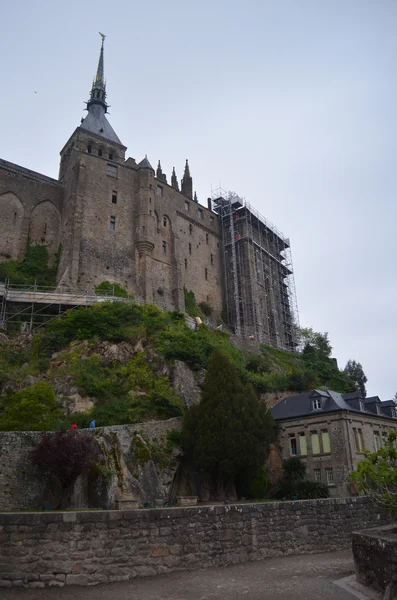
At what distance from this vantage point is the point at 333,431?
90.9 ft

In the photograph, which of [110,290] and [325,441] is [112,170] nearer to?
[110,290]

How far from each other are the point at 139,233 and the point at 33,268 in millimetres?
9926

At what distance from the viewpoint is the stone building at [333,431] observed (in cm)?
2683

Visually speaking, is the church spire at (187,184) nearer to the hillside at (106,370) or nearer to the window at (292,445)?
the hillside at (106,370)

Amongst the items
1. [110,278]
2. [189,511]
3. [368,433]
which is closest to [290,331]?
[110,278]

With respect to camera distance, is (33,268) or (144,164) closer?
(33,268)

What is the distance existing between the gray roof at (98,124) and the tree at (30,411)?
117ft

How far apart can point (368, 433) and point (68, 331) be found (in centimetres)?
1899

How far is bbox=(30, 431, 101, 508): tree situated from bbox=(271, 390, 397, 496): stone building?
596 inches

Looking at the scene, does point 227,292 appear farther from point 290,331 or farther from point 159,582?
point 159,582

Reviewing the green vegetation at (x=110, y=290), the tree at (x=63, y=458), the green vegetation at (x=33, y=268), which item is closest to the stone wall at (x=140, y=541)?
the tree at (x=63, y=458)

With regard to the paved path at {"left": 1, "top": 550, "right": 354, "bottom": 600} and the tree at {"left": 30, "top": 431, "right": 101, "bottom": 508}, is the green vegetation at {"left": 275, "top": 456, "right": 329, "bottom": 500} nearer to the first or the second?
the tree at {"left": 30, "top": 431, "right": 101, "bottom": 508}

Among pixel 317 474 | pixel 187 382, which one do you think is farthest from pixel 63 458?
pixel 317 474

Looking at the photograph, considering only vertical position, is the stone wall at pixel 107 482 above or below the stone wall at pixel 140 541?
above
